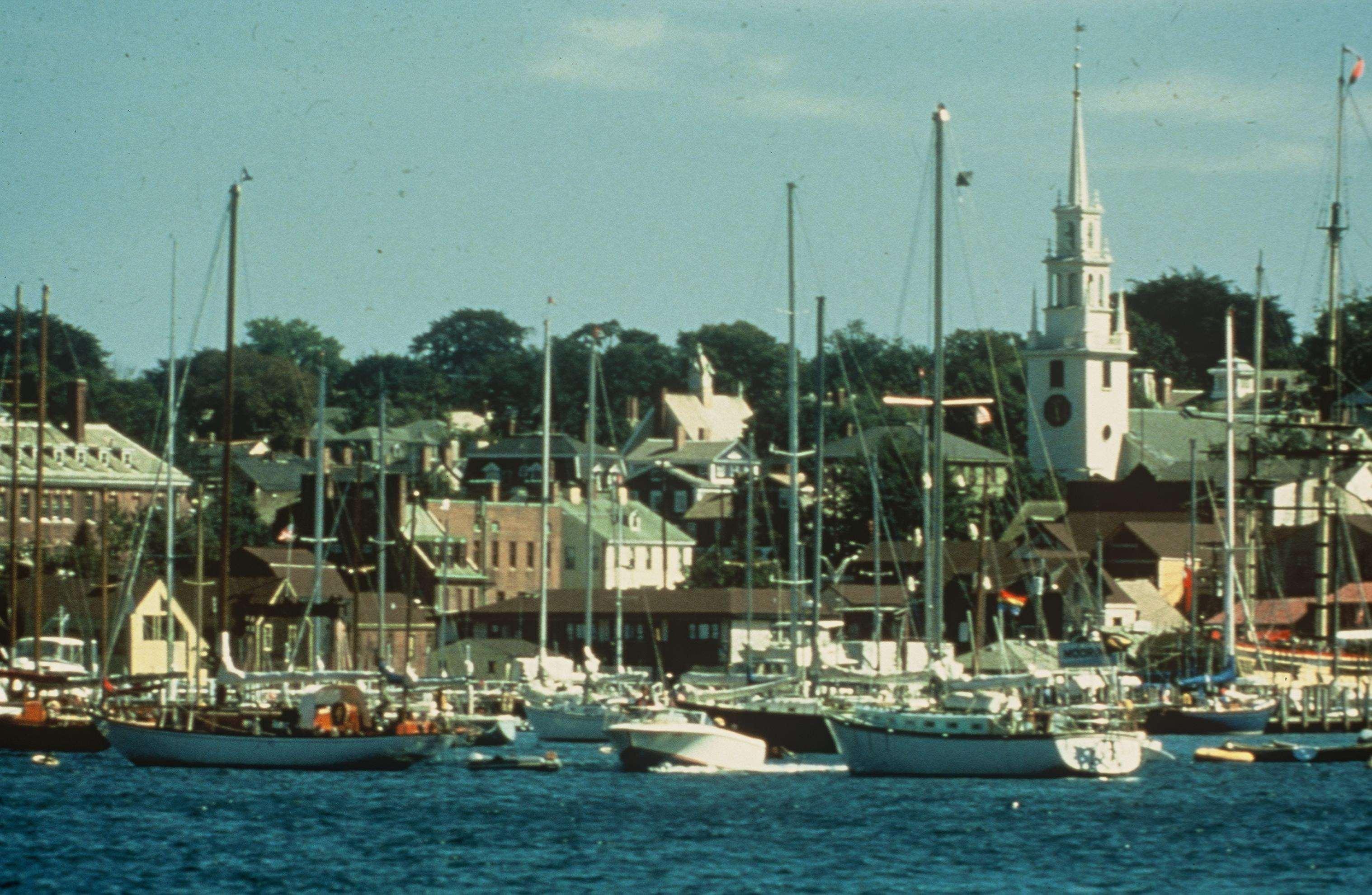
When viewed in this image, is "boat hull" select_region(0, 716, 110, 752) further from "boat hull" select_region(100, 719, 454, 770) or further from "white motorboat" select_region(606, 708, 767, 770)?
"white motorboat" select_region(606, 708, 767, 770)

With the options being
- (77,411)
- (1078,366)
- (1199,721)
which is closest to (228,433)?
(1199,721)

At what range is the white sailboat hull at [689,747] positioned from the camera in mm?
66375

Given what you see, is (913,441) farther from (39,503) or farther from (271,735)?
(271,735)

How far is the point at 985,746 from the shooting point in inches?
2378

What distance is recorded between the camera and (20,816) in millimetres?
53281

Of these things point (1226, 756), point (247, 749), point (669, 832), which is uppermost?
point (247, 749)

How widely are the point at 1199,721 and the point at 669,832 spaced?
45.3 m

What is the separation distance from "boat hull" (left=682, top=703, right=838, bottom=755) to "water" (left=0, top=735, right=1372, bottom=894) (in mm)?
3470

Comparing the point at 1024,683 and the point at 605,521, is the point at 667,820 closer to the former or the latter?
the point at 1024,683

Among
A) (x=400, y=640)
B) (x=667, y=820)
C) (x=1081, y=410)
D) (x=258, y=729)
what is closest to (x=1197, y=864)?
(x=667, y=820)

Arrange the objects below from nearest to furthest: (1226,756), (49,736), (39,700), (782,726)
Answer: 1. (49,736)
2. (782,726)
3. (39,700)
4. (1226,756)

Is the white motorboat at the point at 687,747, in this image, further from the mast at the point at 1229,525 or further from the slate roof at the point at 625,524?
the slate roof at the point at 625,524

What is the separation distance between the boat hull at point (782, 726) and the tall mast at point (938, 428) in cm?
746

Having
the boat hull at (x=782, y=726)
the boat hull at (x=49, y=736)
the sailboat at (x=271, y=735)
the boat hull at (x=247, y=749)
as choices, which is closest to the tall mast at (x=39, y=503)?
the boat hull at (x=49, y=736)
